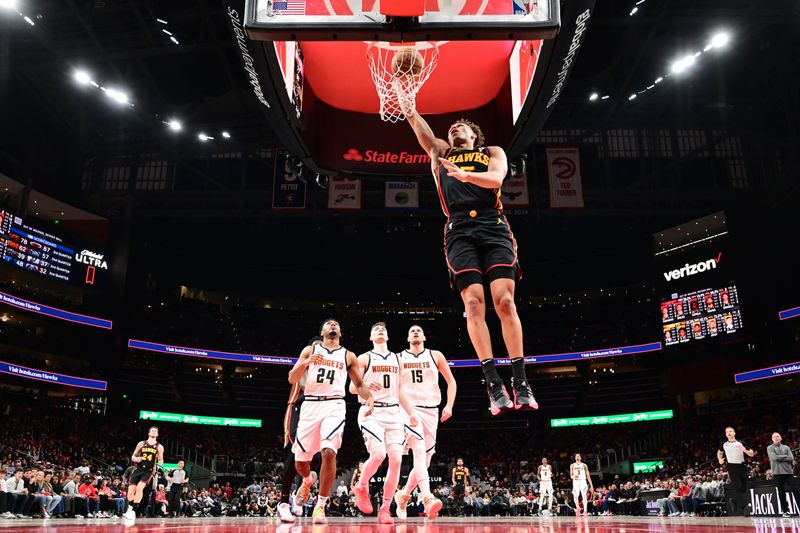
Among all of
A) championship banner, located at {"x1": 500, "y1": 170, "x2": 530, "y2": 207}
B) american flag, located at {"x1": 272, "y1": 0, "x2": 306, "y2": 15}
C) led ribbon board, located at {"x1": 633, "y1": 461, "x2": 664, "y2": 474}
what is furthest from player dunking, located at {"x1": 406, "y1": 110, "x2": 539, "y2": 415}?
led ribbon board, located at {"x1": 633, "y1": 461, "x2": 664, "y2": 474}

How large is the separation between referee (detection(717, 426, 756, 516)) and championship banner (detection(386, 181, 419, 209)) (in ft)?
39.4

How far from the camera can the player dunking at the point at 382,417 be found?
23.3ft

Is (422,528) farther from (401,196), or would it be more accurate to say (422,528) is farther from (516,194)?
(401,196)

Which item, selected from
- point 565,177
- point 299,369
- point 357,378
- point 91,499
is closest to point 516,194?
point 565,177

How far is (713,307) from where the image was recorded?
86.3 feet

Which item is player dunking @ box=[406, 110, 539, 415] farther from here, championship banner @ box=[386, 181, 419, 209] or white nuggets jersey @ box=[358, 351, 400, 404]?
championship banner @ box=[386, 181, 419, 209]

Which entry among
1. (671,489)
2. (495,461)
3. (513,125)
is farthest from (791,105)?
(513,125)

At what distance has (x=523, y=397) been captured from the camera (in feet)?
14.4

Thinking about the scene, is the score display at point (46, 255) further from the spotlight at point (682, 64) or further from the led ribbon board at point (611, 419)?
the spotlight at point (682, 64)

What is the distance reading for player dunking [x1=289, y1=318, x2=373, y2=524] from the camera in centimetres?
705

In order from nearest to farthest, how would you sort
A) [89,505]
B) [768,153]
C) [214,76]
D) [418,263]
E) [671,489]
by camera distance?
[89,505]
[671,489]
[214,76]
[768,153]
[418,263]

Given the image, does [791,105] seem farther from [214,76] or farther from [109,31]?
[109,31]

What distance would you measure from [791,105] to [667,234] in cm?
827

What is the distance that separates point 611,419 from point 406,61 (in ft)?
90.0
